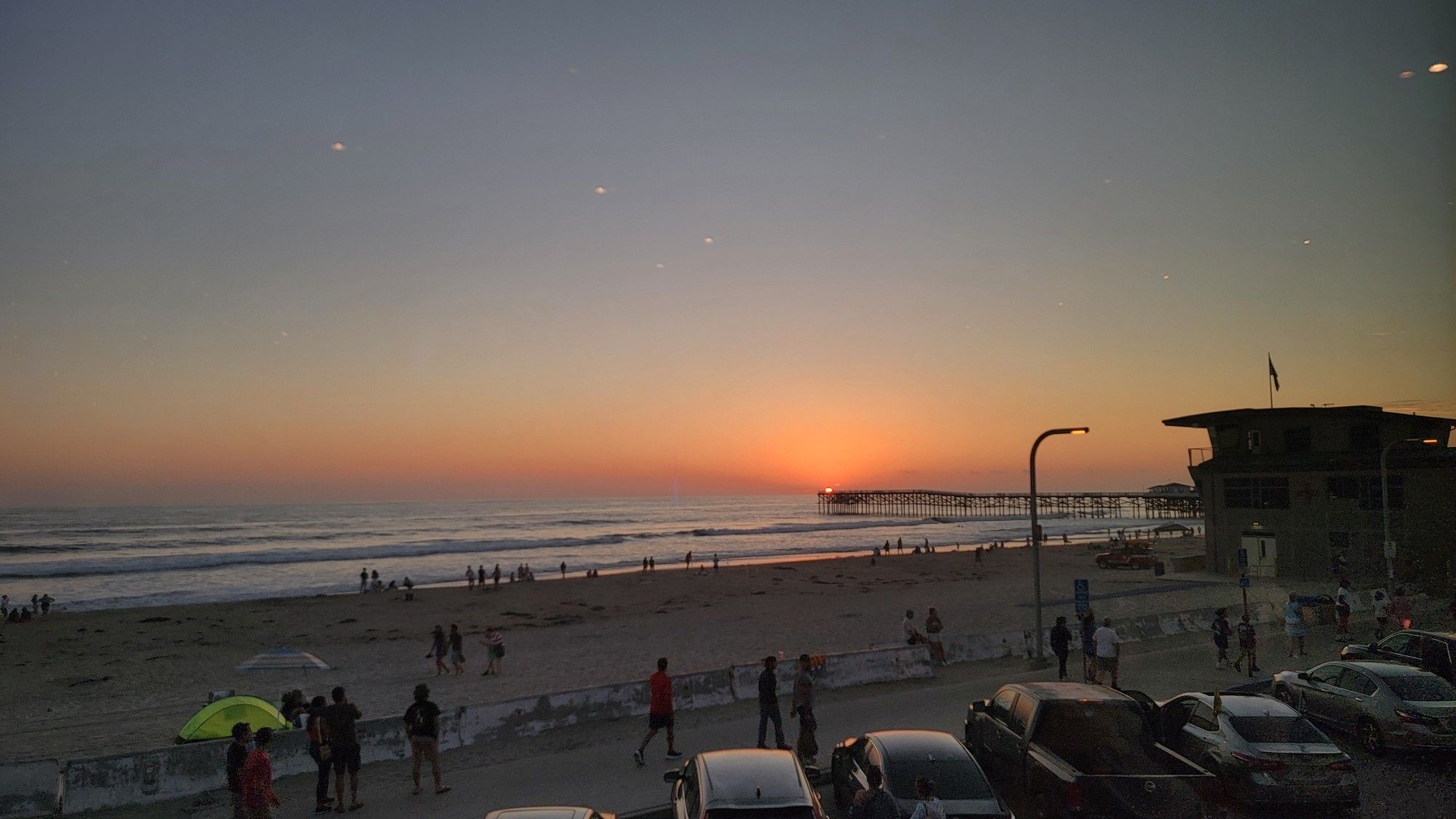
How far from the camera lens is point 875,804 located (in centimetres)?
761

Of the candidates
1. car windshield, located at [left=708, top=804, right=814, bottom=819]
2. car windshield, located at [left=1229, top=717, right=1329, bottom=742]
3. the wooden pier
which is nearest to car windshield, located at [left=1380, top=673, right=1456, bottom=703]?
car windshield, located at [left=1229, top=717, right=1329, bottom=742]

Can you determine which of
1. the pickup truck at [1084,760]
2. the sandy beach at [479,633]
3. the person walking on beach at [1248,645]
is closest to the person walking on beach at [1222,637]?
the person walking on beach at [1248,645]

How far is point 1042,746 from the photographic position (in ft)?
31.3

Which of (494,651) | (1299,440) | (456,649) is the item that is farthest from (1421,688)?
(1299,440)

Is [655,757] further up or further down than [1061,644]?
further down

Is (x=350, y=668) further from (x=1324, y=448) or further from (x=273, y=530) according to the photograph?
→ (x=273, y=530)

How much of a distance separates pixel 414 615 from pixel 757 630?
18.3 metres

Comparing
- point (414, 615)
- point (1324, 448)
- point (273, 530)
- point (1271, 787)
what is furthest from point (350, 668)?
point (273, 530)

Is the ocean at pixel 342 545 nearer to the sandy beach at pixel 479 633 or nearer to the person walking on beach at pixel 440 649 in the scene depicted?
the sandy beach at pixel 479 633

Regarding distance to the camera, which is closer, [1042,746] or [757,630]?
[1042,746]

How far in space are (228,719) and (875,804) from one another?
448 inches

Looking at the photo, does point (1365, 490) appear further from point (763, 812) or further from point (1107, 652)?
point (763, 812)

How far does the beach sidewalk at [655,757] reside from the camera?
426 inches

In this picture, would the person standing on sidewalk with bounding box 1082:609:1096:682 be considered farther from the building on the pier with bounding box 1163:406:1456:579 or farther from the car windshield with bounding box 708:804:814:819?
the building on the pier with bounding box 1163:406:1456:579
